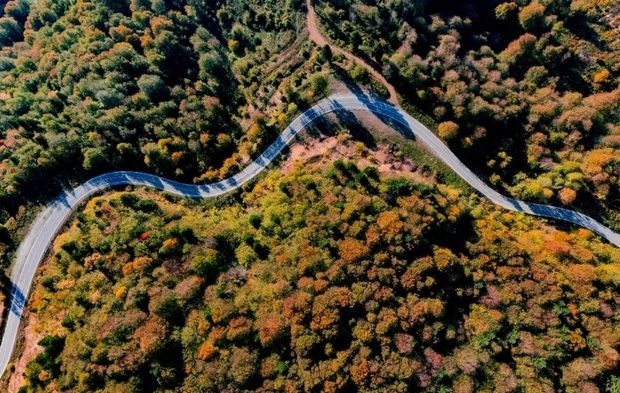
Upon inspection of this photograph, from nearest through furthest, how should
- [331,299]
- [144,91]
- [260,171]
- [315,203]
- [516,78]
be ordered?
[331,299] < [315,203] < [260,171] < [144,91] < [516,78]

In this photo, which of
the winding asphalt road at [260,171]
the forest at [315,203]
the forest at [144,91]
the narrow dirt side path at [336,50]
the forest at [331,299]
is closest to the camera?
the forest at [331,299]

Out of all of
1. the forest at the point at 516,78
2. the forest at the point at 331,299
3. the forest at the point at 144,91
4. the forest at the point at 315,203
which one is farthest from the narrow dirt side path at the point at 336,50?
the forest at the point at 331,299

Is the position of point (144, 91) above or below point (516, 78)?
above

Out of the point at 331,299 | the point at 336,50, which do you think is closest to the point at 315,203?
the point at 331,299

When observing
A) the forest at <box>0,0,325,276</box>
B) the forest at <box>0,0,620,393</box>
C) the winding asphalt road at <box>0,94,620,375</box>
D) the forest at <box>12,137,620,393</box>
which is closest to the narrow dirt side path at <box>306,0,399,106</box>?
the forest at <box>0,0,620,393</box>

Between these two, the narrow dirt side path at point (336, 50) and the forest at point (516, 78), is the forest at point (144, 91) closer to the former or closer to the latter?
the narrow dirt side path at point (336, 50)

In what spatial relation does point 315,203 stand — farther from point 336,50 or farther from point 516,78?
point 516,78

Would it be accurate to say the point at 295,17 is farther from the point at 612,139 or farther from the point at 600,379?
the point at 600,379
